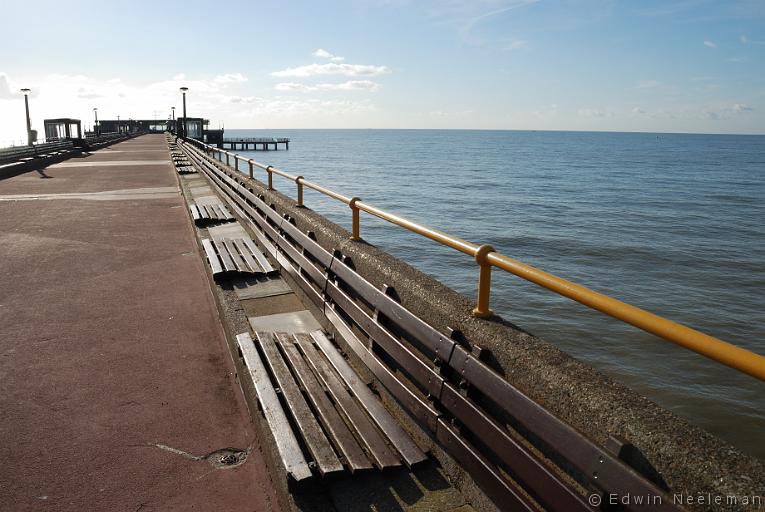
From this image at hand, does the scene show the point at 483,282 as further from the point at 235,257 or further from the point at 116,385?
the point at 235,257

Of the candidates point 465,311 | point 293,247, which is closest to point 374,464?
point 465,311

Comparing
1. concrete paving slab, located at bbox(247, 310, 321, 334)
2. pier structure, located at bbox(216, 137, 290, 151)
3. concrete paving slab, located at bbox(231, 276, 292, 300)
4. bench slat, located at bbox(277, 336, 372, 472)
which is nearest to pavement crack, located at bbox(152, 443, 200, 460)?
bench slat, located at bbox(277, 336, 372, 472)

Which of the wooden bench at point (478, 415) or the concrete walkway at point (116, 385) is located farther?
the concrete walkway at point (116, 385)

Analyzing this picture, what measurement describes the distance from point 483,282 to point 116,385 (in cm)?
311

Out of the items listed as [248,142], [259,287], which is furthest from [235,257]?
[248,142]

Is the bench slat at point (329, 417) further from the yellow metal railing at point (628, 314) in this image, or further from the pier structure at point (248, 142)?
the pier structure at point (248, 142)

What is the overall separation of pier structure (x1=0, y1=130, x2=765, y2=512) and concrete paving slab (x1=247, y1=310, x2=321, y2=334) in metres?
0.03

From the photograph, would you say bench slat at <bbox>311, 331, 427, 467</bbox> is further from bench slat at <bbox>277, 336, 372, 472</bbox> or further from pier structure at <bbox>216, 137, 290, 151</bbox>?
pier structure at <bbox>216, 137, 290, 151</bbox>

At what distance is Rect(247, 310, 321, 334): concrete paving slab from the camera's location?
533 cm

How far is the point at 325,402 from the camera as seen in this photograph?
3.75m

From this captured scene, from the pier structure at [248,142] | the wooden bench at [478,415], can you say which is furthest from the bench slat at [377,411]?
the pier structure at [248,142]

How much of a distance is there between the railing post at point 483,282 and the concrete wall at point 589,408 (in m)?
0.06

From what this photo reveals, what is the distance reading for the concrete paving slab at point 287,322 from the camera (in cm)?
533

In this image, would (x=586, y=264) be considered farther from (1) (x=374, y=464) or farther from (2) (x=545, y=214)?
(1) (x=374, y=464)
